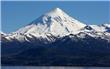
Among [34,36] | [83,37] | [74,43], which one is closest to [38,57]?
[74,43]

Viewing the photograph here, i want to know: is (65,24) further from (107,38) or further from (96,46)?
(96,46)

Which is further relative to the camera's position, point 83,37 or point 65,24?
point 65,24

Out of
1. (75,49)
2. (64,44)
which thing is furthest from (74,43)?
(75,49)

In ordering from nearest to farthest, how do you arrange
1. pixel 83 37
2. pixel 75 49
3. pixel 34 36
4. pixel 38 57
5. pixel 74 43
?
pixel 38 57, pixel 75 49, pixel 74 43, pixel 83 37, pixel 34 36

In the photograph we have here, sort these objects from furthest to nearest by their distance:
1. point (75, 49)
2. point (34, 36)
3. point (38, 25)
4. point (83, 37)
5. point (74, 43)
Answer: point (38, 25)
point (34, 36)
point (83, 37)
point (74, 43)
point (75, 49)

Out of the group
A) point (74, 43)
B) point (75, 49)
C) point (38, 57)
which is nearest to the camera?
point (38, 57)

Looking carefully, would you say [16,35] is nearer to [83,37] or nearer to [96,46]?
[83,37]

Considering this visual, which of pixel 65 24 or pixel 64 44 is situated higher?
pixel 65 24

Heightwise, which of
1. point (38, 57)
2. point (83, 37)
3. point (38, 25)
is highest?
point (38, 25)

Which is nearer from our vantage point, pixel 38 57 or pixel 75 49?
pixel 38 57
